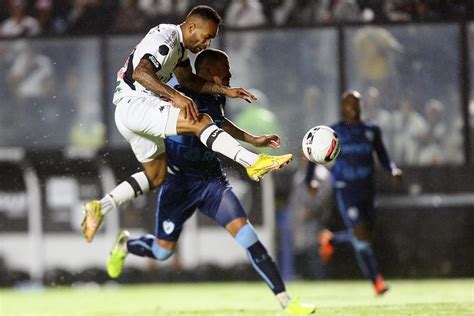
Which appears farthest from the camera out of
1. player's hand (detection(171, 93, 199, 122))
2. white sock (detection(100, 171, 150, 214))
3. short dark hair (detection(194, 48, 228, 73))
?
white sock (detection(100, 171, 150, 214))

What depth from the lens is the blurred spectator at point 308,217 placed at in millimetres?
15586

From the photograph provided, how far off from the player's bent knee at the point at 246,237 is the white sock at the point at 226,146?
657 millimetres

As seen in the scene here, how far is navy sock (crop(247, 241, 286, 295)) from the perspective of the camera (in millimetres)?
9828

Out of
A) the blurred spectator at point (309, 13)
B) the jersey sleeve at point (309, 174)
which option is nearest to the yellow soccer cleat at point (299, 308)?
the jersey sleeve at point (309, 174)

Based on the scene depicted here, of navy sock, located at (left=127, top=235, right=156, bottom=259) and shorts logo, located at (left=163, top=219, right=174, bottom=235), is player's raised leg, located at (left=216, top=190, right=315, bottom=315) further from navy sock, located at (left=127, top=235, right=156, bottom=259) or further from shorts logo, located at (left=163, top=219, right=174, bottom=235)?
navy sock, located at (left=127, top=235, right=156, bottom=259)

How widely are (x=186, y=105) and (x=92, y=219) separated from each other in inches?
65.6

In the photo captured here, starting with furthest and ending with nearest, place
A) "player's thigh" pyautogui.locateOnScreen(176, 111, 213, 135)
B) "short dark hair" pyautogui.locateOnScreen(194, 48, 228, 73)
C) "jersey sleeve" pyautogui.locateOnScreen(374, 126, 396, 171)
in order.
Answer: "jersey sleeve" pyautogui.locateOnScreen(374, 126, 396, 171)
"short dark hair" pyautogui.locateOnScreen(194, 48, 228, 73)
"player's thigh" pyautogui.locateOnScreen(176, 111, 213, 135)

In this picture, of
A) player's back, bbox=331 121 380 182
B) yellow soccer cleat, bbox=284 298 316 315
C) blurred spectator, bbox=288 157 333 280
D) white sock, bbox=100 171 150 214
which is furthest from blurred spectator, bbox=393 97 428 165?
yellow soccer cleat, bbox=284 298 316 315

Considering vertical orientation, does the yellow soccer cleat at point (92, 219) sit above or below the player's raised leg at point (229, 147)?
below

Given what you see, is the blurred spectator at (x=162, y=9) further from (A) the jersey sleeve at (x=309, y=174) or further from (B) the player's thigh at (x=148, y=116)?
(B) the player's thigh at (x=148, y=116)

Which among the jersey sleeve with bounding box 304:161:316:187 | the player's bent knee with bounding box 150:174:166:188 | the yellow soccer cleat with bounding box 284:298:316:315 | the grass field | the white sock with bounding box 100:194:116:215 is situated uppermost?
the player's bent knee with bounding box 150:174:166:188

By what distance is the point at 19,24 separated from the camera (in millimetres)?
16031

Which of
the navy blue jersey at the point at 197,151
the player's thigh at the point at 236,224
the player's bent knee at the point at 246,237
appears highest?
the navy blue jersey at the point at 197,151

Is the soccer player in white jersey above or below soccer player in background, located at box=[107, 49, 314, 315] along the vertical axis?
above
